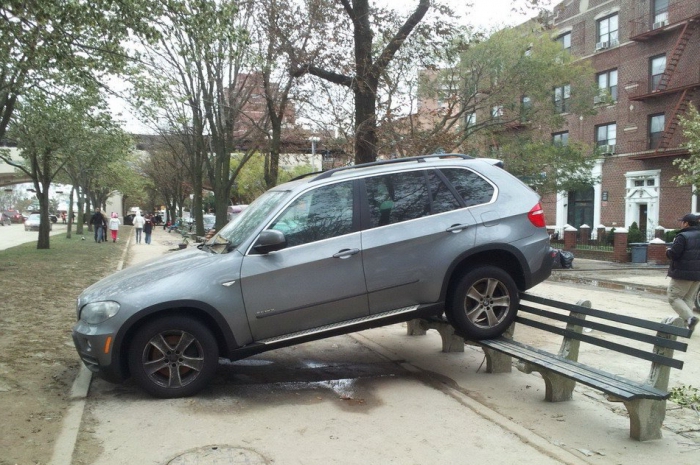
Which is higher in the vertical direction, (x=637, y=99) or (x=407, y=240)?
(x=637, y=99)

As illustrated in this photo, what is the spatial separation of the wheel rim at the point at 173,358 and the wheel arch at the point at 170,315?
0.57ft

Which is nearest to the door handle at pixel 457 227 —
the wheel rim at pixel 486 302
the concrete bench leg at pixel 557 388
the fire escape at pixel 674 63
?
the wheel rim at pixel 486 302

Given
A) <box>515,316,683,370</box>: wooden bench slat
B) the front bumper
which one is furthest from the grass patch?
the front bumper

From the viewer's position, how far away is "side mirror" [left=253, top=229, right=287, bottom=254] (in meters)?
5.18

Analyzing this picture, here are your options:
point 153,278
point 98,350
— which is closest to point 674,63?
point 153,278

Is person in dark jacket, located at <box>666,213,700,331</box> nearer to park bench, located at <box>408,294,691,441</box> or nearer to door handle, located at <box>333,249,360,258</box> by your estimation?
park bench, located at <box>408,294,691,441</box>

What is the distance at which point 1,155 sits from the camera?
24.2 meters

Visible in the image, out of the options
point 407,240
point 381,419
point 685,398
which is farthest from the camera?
point 407,240

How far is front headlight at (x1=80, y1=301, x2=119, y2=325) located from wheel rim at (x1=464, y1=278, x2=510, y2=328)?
3.24m

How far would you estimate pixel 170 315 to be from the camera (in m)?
5.20

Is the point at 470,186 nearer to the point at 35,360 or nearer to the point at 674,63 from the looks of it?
the point at 35,360

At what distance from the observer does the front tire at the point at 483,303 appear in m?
5.73

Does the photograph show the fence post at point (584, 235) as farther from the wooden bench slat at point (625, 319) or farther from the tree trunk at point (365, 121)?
the wooden bench slat at point (625, 319)

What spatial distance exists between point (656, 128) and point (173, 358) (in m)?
31.8
